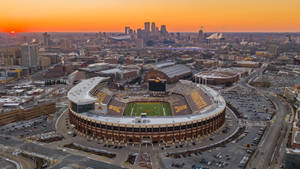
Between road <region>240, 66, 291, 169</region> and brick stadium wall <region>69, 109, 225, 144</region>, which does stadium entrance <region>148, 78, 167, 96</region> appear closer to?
road <region>240, 66, 291, 169</region>

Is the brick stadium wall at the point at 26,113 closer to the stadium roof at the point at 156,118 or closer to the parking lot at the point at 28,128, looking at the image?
the parking lot at the point at 28,128

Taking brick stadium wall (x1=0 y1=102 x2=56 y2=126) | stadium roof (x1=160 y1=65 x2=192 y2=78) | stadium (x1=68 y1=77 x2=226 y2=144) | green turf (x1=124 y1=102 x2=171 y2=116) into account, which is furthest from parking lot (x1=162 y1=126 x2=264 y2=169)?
stadium roof (x1=160 y1=65 x2=192 y2=78)

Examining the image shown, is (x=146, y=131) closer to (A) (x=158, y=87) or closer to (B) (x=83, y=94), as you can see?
(B) (x=83, y=94)

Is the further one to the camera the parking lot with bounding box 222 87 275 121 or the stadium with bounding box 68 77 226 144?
the parking lot with bounding box 222 87 275 121

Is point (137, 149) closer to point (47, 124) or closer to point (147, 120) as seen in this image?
point (147, 120)

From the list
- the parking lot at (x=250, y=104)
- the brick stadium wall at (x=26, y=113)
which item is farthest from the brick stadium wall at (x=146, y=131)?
the parking lot at (x=250, y=104)


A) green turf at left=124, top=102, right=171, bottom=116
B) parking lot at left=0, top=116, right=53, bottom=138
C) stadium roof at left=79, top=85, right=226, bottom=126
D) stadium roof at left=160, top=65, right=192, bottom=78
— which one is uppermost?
stadium roof at left=160, top=65, right=192, bottom=78
